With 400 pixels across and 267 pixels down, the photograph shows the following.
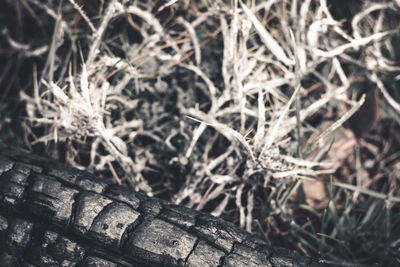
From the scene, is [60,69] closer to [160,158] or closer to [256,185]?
[160,158]

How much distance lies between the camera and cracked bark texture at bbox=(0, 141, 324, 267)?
910 mm

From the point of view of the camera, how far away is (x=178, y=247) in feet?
2.98

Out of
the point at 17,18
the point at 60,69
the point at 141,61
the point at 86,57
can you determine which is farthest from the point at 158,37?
the point at 17,18

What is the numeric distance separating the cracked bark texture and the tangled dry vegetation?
0.71 feet

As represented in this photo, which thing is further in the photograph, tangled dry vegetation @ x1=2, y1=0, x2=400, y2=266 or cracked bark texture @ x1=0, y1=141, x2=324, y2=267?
tangled dry vegetation @ x1=2, y1=0, x2=400, y2=266

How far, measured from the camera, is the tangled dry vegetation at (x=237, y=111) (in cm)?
120

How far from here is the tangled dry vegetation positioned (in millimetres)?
1199

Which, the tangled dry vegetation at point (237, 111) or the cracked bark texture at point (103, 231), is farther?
the tangled dry vegetation at point (237, 111)

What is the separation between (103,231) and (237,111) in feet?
2.03

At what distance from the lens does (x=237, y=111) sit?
126 cm

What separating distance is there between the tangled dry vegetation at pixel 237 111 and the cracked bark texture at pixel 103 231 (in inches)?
8.5

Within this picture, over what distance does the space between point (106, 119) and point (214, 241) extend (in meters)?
0.66

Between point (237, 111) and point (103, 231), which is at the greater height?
point (237, 111)

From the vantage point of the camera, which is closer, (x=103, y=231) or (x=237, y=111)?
(x=103, y=231)
